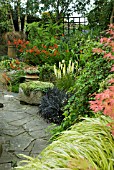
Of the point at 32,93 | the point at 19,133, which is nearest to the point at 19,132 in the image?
the point at 19,133

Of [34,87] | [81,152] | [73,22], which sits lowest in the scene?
[34,87]

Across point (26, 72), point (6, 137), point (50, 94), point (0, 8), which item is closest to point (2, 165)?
point (6, 137)

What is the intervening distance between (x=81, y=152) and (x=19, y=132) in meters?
1.90

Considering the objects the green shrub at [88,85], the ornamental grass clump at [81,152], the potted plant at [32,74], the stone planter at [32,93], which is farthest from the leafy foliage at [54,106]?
the potted plant at [32,74]

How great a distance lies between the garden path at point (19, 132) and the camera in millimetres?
2730

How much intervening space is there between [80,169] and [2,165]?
4.46 ft

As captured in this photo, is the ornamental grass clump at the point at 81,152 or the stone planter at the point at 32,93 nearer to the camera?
the ornamental grass clump at the point at 81,152

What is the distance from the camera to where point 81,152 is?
160cm

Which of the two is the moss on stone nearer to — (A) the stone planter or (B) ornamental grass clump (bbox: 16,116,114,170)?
(A) the stone planter

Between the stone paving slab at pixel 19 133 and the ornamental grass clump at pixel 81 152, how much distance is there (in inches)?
36.6

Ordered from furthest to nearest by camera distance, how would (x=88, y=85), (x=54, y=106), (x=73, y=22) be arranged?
(x=73, y=22) → (x=54, y=106) → (x=88, y=85)

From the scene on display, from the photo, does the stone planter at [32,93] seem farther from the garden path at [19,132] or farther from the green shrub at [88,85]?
the green shrub at [88,85]

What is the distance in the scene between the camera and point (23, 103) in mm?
4734

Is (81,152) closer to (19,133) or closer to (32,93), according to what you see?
(19,133)
